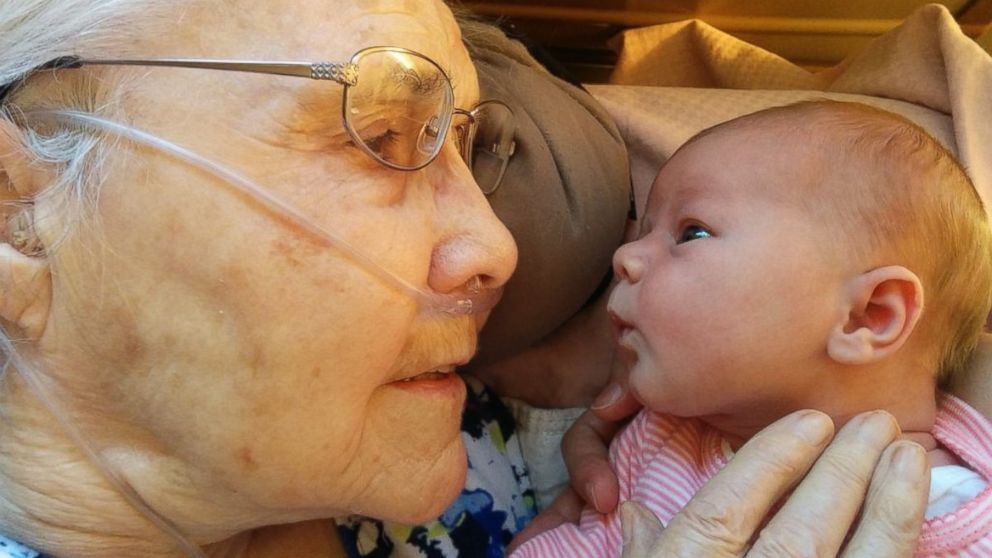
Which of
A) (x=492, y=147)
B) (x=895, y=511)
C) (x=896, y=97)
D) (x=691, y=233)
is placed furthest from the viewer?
(x=896, y=97)

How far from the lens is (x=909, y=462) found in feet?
3.74

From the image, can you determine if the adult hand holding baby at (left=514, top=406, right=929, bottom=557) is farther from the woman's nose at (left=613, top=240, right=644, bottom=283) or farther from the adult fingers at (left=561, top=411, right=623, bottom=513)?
the woman's nose at (left=613, top=240, right=644, bottom=283)

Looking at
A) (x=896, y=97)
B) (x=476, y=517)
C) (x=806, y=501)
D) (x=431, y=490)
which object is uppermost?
(x=896, y=97)

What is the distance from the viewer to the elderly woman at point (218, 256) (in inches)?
39.6

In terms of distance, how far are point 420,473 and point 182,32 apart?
0.65 m

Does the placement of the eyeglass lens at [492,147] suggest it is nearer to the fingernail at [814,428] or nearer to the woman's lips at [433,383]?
the woman's lips at [433,383]

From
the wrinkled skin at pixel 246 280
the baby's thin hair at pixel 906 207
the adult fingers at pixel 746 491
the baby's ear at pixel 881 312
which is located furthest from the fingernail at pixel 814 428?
the wrinkled skin at pixel 246 280

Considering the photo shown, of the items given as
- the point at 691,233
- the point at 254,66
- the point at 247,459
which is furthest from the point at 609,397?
the point at 254,66

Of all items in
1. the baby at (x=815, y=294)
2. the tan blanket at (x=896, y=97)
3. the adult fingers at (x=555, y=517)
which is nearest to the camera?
the baby at (x=815, y=294)

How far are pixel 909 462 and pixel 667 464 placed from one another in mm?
369

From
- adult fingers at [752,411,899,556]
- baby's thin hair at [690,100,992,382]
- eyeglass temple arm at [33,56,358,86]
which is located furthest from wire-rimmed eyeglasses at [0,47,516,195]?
adult fingers at [752,411,899,556]

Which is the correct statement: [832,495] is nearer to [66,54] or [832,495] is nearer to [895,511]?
[895,511]

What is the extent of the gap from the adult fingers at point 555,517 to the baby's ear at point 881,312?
532 millimetres

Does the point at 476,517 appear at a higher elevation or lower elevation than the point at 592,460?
lower
